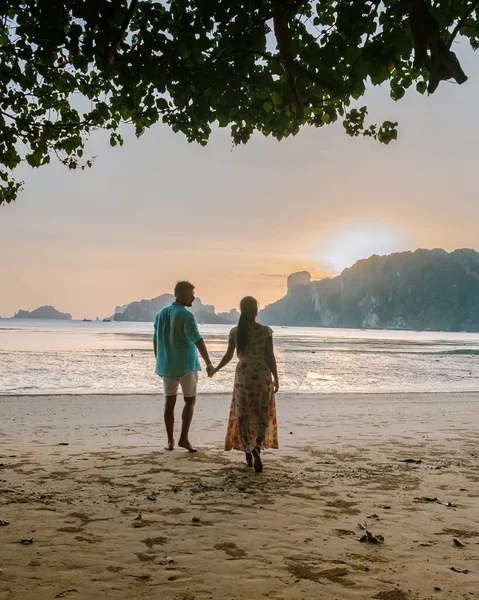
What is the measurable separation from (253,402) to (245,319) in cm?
100

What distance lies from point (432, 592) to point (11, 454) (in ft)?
18.6

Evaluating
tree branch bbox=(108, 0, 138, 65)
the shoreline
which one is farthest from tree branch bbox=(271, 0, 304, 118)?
the shoreline

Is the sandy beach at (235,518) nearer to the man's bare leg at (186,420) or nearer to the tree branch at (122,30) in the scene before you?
the man's bare leg at (186,420)

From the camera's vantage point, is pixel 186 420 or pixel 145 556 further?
pixel 186 420

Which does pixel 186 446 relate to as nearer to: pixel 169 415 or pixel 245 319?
pixel 169 415

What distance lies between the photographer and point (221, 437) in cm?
870

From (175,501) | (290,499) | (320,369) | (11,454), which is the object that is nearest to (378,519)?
(290,499)

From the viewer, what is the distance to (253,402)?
631 centimetres

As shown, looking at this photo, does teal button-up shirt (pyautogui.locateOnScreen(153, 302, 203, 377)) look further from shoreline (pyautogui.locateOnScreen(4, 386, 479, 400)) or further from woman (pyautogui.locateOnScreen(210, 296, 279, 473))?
shoreline (pyautogui.locateOnScreen(4, 386, 479, 400))

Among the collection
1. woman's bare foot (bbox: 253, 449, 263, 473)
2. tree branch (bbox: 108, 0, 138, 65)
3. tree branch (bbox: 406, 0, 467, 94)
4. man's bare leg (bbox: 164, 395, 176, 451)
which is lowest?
woman's bare foot (bbox: 253, 449, 263, 473)

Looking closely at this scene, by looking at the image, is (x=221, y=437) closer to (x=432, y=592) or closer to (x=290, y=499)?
(x=290, y=499)

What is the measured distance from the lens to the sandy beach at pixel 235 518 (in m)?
3.32

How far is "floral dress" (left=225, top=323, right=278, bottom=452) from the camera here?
628 centimetres

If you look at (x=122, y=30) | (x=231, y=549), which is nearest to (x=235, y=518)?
(x=231, y=549)
